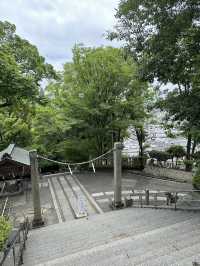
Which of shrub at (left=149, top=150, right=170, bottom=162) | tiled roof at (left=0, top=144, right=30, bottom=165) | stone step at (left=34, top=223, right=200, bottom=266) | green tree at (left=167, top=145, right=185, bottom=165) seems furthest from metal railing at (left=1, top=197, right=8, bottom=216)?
green tree at (left=167, top=145, right=185, bottom=165)

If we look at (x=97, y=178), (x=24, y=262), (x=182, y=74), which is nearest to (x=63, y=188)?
(x=97, y=178)

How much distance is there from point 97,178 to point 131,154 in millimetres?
5022

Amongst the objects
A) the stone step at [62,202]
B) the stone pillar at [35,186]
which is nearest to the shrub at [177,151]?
the stone step at [62,202]

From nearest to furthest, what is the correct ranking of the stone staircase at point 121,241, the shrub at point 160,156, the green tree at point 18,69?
the stone staircase at point 121,241 < the green tree at point 18,69 < the shrub at point 160,156

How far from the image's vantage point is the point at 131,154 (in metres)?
20.0

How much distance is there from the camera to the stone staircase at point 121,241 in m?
4.82

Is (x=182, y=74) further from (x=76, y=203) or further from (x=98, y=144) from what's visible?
(x=98, y=144)

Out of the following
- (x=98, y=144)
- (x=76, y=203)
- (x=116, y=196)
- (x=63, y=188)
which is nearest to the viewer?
(x=116, y=196)

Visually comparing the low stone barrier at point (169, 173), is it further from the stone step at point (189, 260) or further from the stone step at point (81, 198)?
the stone step at point (189, 260)

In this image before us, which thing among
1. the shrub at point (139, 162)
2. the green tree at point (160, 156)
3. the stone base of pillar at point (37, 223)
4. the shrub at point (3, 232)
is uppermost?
the green tree at point (160, 156)

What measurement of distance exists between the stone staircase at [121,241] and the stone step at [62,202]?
1290mm

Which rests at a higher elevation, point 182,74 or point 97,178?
point 182,74

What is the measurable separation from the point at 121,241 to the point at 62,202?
6449 millimetres

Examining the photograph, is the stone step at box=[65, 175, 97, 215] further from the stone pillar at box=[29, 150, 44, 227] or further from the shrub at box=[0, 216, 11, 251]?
the shrub at box=[0, 216, 11, 251]
